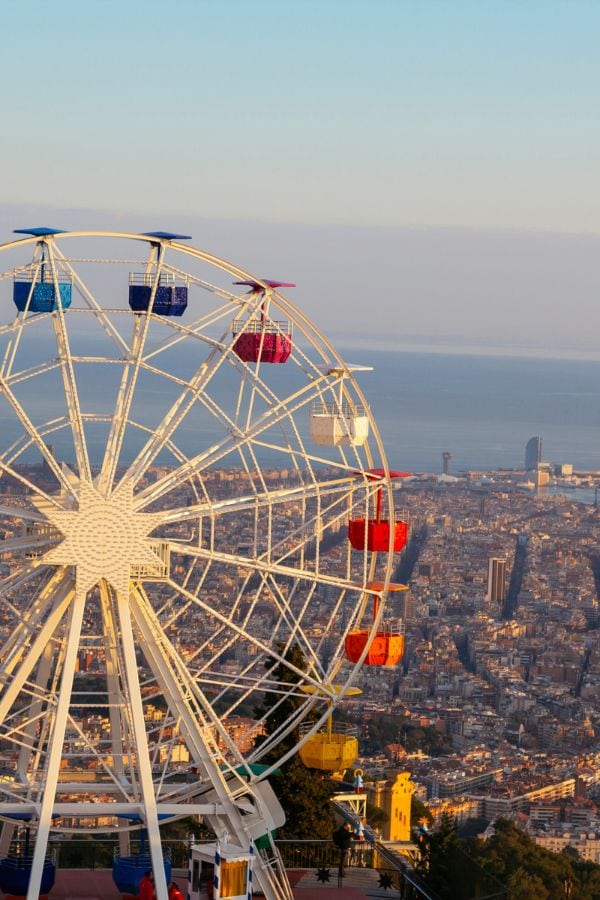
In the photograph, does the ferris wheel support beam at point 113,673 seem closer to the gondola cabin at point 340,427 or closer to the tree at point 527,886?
the gondola cabin at point 340,427

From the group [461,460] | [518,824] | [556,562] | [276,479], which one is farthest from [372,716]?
[461,460]

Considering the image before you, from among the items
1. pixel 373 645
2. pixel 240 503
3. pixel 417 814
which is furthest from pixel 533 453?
pixel 240 503

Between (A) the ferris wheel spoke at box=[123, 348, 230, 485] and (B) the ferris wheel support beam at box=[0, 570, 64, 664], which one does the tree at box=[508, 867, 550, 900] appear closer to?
(A) the ferris wheel spoke at box=[123, 348, 230, 485]

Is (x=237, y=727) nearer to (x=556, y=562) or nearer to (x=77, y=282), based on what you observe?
(x=77, y=282)

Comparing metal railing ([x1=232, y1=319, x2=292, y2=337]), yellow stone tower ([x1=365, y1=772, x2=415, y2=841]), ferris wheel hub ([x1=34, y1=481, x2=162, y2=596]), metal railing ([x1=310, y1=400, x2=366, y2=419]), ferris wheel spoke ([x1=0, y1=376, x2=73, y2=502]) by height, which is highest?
metal railing ([x1=232, y1=319, x2=292, y2=337])

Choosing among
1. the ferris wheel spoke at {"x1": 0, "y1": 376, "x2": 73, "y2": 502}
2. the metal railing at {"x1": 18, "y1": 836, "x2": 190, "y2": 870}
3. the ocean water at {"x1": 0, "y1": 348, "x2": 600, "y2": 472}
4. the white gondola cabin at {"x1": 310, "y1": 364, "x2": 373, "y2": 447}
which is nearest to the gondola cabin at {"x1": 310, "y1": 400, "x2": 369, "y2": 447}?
the white gondola cabin at {"x1": 310, "y1": 364, "x2": 373, "y2": 447}
